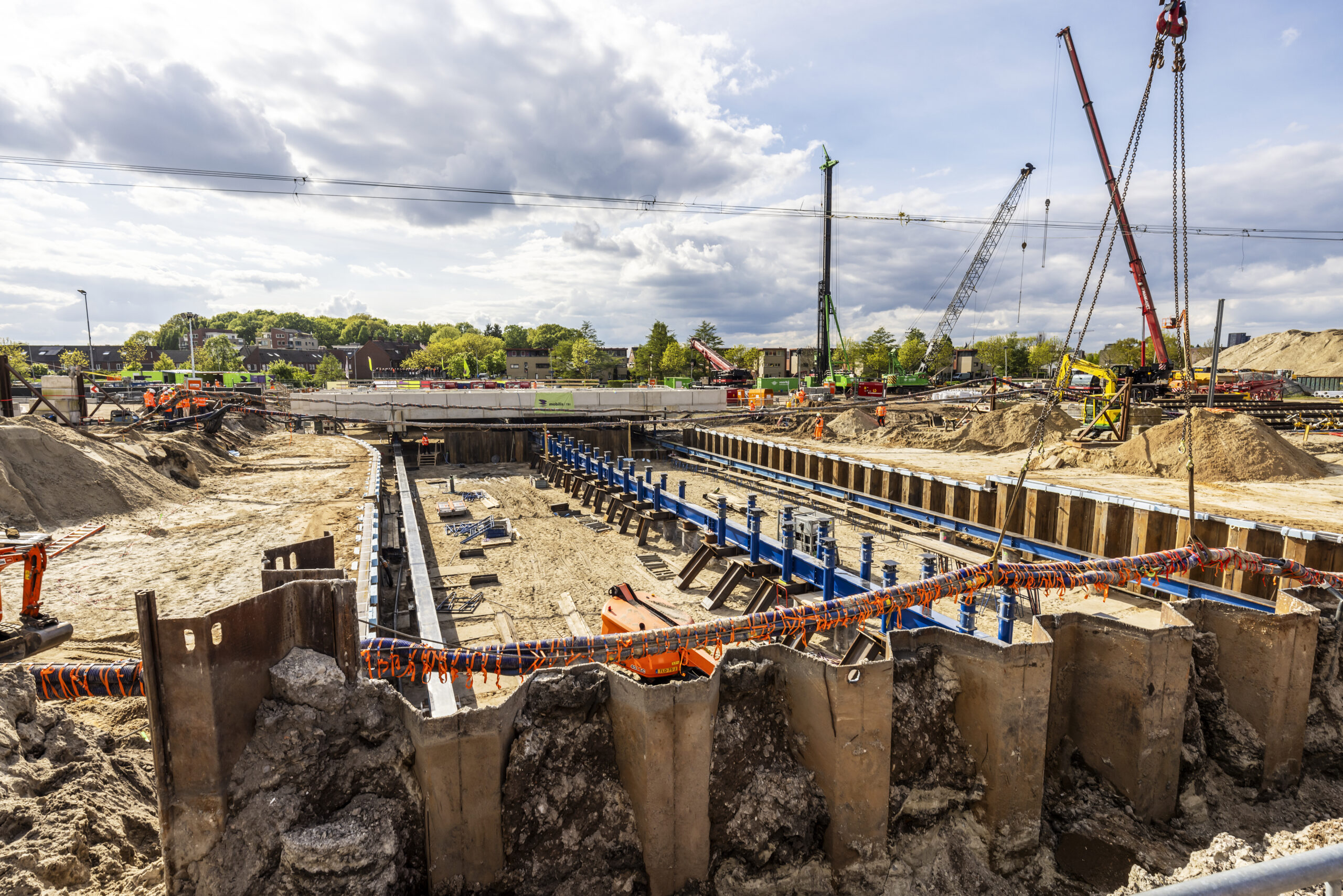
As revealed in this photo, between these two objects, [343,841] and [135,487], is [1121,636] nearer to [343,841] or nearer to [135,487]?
[343,841]

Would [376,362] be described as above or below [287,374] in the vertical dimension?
above

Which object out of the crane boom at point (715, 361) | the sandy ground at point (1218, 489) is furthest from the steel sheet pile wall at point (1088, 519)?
the crane boom at point (715, 361)

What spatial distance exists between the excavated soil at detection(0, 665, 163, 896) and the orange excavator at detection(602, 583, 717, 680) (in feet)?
11.9

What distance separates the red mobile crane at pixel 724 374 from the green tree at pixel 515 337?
3595 inches

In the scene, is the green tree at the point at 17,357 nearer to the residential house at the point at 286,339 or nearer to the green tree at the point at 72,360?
the green tree at the point at 72,360

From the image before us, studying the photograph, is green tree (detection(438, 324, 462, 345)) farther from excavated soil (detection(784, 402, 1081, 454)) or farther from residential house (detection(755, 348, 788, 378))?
excavated soil (detection(784, 402, 1081, 454))

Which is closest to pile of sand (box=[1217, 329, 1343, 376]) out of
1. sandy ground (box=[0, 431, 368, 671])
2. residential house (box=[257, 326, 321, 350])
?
sandy ground (box=[0, 431, 368, 671])

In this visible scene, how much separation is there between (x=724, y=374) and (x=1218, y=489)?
148ft

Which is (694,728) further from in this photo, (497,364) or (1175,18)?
(497,364)

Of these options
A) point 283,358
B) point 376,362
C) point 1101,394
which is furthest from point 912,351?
point 283,358

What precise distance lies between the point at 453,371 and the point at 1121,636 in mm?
100480

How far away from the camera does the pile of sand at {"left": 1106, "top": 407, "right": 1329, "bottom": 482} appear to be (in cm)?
1496

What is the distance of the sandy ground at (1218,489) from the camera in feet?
37.5

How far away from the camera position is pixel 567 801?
165 inches
